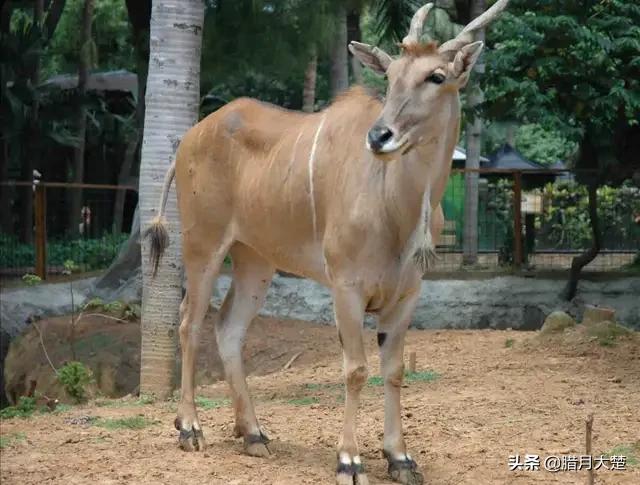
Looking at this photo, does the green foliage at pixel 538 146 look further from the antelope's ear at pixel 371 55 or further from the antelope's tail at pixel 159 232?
the antelope's ear at pixel 371 55

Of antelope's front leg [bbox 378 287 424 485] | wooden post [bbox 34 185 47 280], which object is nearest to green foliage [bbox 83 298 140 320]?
wooden post [bbox 34 185 47 280]

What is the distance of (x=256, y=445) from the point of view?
6.25 m

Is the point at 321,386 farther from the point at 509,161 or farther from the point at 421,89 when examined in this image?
the point at 509,161

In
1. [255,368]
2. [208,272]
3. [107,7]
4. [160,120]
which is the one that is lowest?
[255,368]

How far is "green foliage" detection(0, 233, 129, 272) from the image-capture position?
1631 cm

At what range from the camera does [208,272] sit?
668 centimetres

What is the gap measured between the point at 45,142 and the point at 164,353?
1173cm

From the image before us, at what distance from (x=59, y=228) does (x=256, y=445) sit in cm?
1180

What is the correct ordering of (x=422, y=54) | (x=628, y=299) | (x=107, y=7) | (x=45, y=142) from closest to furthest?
(x=422, y=54)
(x=628, y=299)
(x=45, y=142)
(x=107, y=7)

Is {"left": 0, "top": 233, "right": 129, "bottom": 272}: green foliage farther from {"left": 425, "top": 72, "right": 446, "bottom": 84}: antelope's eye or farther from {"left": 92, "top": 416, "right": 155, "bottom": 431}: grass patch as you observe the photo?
{"left": 425, "top": 72, "right": 446, "bottom": 84}: antelope's eye

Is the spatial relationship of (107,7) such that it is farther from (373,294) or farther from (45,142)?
(373,294)

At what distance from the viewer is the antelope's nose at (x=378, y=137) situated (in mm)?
5109

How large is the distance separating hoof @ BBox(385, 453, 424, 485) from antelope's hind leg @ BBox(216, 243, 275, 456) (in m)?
0.89

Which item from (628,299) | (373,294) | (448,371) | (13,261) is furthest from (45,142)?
(373,294)
